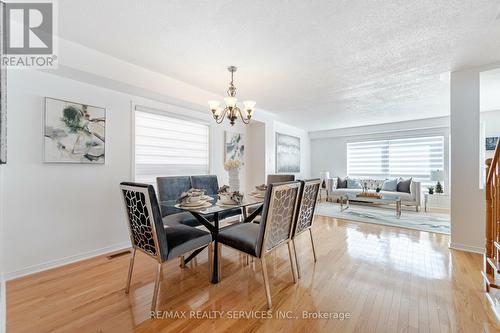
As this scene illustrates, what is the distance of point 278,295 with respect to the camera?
1848 millimetres

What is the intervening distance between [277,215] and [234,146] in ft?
9.86

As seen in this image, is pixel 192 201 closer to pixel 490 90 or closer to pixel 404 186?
pixel 490 90

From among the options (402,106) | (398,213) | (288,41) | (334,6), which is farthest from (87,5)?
(398,213)

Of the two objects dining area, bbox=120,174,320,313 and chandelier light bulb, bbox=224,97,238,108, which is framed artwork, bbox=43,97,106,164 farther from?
chandelier light bulb, bbox=224,97,238,108

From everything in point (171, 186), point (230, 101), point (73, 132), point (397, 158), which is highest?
point (230, 101)

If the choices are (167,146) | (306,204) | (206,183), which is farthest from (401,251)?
(167,146)

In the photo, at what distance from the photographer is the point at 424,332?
55.8 inches

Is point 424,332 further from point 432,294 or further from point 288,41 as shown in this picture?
point 288,41

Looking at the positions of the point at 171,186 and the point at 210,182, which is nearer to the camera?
the point at 171,186

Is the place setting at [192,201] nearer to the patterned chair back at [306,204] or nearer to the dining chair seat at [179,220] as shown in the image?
the dining chair seat at [179,220]

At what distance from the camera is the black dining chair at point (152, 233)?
160cm

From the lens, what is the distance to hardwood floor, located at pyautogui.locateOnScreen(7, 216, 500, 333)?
1501 mm

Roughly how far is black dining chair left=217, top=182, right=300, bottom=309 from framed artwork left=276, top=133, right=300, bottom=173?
3.84 metres

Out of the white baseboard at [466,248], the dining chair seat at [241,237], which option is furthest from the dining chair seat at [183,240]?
the white baseboard at [466,248]
